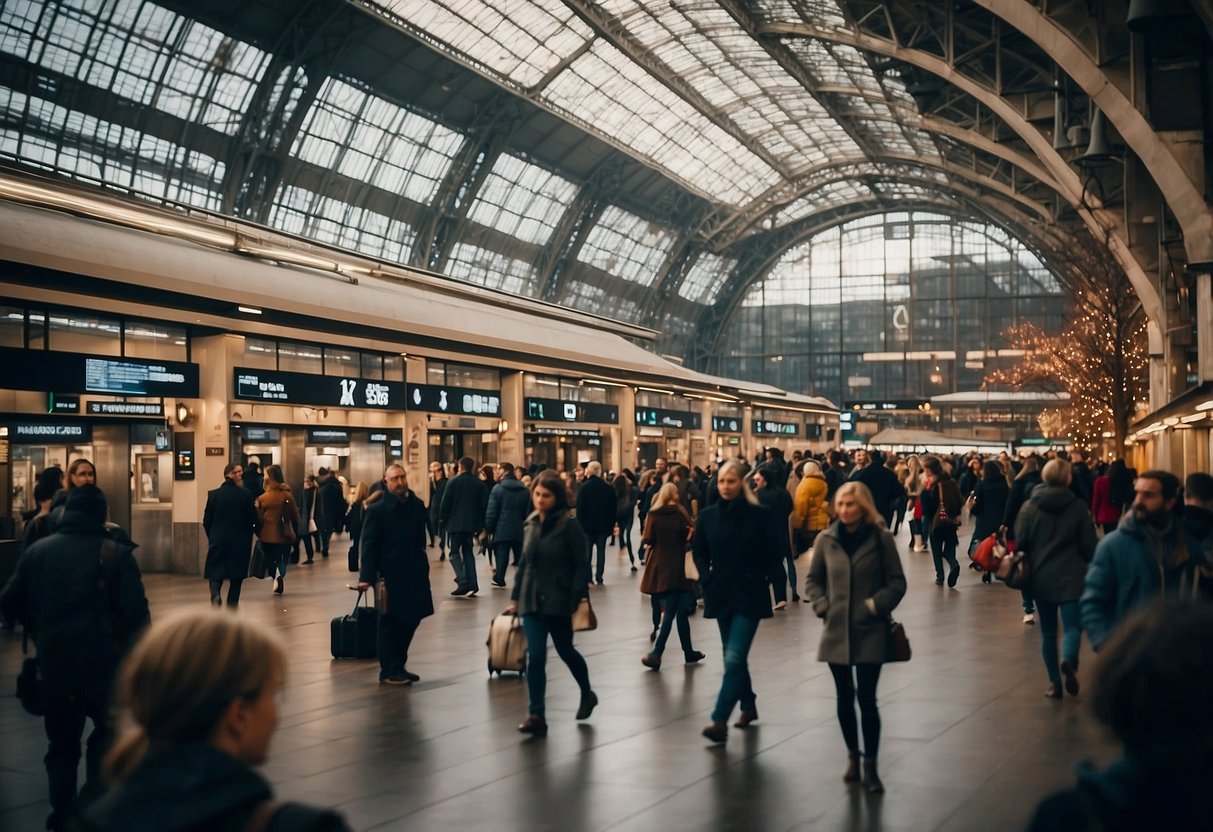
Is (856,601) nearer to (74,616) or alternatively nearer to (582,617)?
(582,617)

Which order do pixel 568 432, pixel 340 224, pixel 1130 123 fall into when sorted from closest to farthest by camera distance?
pixel 1130 123 → pixel 568 432 → pixel 340 224

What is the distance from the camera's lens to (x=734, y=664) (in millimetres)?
7656

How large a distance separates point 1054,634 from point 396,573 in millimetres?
4861

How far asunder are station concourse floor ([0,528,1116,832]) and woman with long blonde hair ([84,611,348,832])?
252 centimetres

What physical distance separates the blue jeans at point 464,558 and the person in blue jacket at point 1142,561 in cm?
1083

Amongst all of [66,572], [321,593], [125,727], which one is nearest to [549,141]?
[321,593]

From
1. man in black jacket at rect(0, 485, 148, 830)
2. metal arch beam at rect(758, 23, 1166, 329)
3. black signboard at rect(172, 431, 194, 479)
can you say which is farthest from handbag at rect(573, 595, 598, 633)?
metal arch beam at rect(758, 23, 1166, 329)

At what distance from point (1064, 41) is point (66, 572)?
18744 mm

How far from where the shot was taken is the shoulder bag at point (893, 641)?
6621 mm

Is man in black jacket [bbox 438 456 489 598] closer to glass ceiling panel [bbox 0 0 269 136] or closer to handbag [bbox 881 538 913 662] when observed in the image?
handbag [bbox 881 538 913 662]

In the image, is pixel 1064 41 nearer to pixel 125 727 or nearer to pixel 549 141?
pixel 125 727

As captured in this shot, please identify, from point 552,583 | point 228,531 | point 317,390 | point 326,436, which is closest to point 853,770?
point 552,583

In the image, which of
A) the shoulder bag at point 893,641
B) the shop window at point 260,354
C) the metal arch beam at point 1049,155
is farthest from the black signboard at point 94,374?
the metal arch beam at point 1049,155

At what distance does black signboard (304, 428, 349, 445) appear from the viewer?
933 inches
